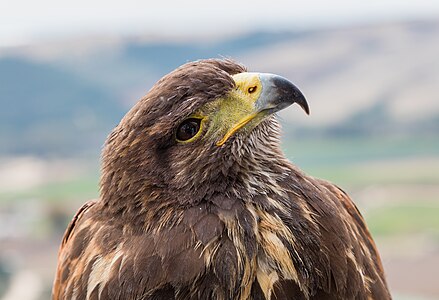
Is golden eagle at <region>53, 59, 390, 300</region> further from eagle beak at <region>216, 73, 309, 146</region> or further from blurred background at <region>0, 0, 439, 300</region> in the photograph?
blurred background at <region>0, 0, 439, 300</region>

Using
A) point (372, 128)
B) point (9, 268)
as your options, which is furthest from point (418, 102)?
point (9, 268)

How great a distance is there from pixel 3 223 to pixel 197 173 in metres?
37.1

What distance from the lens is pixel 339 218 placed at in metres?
3.57

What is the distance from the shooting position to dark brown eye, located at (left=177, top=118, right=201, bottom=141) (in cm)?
348

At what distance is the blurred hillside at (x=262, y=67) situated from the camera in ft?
131

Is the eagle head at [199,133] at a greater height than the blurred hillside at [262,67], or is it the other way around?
the blurred hillside at [262,67]

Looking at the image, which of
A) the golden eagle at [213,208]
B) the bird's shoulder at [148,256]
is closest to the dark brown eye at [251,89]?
the golden eagle at [213,208]

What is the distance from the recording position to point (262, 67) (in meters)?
36.2

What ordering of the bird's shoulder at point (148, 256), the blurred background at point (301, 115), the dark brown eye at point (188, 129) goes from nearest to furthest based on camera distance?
the bird's shoulder at point (148, 256) < the dark brown eye at point (188, 129) < the blurred background at point (301, 115)

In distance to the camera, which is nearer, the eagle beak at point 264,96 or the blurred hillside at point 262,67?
the eagle beak at point 264,96

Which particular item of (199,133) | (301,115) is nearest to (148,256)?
(199,133)

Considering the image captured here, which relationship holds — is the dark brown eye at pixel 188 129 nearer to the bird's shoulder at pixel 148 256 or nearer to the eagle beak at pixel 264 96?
the eagle beak at pixel 264 96

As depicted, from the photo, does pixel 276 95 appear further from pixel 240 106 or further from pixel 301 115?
pixel 301 115

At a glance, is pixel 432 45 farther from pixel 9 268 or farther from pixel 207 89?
pixel 207 89
